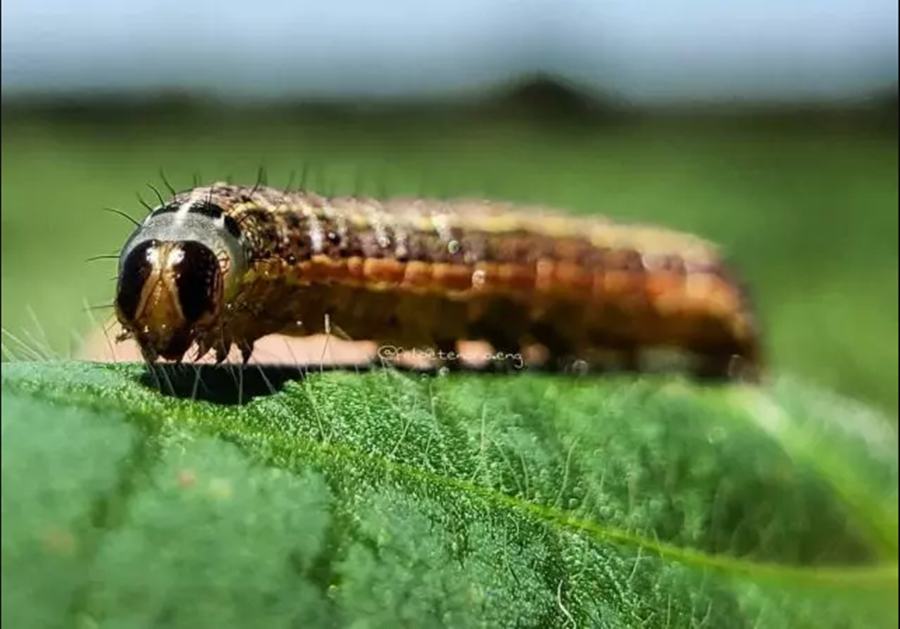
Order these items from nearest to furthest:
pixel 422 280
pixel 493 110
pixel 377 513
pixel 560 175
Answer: pixel 377 513
pixel 422 280
pixel 560 175
pixel 493 110

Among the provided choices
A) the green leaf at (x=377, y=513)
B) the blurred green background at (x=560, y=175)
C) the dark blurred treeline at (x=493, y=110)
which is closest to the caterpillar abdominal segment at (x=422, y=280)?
the green leaf at (x=377, y=513)

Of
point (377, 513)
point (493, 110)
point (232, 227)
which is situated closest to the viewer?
point (377, 513)

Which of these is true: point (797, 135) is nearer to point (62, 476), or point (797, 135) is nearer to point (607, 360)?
point (607, 360)

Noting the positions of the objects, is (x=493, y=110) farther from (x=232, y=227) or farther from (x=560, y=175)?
(x=232, y=227)

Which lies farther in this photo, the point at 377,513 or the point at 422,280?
the point at 422,280

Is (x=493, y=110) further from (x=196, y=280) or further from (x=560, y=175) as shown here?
(x=196, y=280)

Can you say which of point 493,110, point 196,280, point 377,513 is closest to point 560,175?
point 493,110

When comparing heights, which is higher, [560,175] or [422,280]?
[422,280]

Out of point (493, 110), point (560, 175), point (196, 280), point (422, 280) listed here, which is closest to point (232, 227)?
point (196, 280)

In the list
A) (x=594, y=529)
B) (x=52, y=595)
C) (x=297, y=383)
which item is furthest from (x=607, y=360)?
(x=52, y=595)

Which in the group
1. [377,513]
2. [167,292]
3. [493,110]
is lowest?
[377,513]
